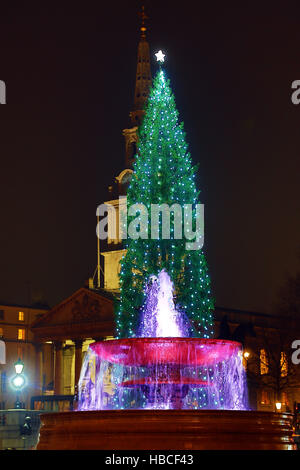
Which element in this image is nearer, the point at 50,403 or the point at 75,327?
the point at 50,403

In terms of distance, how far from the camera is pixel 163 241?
4041 centimetres

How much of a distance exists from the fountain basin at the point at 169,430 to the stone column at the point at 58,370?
6493cm

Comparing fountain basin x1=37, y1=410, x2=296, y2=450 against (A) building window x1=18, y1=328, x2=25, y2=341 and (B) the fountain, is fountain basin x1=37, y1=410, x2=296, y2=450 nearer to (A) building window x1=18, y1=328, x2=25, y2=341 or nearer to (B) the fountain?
(B) the fountain

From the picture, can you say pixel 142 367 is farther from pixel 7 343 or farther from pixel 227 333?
pixel 7 343

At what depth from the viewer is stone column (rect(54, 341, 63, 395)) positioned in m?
82.3

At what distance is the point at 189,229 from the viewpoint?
1607 inches

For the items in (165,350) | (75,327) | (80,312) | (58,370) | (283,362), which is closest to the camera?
(165,350)

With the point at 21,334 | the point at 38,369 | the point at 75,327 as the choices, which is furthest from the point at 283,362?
the point at 21,334

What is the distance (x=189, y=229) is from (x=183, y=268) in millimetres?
1849

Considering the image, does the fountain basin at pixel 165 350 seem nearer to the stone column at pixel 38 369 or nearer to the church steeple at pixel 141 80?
the stone column at pixel 38 369

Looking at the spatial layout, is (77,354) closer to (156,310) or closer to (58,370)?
(58,370)

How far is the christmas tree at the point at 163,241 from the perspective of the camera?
40.4m

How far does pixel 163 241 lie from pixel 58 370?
45273mm

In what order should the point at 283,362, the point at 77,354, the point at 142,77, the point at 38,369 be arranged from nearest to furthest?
1. the point at 283,362
2. the point at 77,354
3. the point at 38,369
4. the point at 142,77
